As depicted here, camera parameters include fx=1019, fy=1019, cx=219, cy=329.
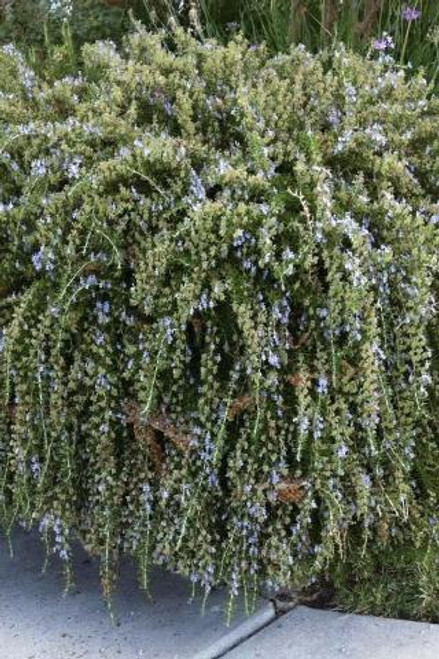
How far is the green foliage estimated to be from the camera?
90.0 inches

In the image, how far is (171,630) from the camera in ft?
8.58

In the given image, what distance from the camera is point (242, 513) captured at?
240 centimetres

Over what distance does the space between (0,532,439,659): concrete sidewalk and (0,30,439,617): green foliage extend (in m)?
0.15

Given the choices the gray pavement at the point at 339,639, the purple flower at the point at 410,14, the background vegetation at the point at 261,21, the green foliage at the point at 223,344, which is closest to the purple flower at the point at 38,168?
the green foliage at the point at 223,344

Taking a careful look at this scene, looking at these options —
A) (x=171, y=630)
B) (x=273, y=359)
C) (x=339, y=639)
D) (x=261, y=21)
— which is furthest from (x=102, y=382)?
(x=261, y=21)

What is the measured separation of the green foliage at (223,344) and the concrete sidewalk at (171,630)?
0.49ft

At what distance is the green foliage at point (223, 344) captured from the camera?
7.50 ft

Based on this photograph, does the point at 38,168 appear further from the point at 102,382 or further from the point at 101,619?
the point at 101,619

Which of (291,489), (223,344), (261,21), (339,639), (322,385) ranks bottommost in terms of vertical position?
(339,639)

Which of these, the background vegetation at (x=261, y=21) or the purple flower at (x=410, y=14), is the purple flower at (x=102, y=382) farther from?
the purple flower at (x=410, y=14)

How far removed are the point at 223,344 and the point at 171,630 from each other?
80cm

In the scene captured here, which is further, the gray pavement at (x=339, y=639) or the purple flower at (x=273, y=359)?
the gray pavement at (x=339, y=639)

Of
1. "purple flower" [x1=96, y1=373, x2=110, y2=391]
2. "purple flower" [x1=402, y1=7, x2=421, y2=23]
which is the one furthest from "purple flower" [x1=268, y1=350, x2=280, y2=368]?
"purple flower" [x1=402, y1=7, x2=421, y2=23]

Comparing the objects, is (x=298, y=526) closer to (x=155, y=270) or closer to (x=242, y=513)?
(x=242, y=513)
